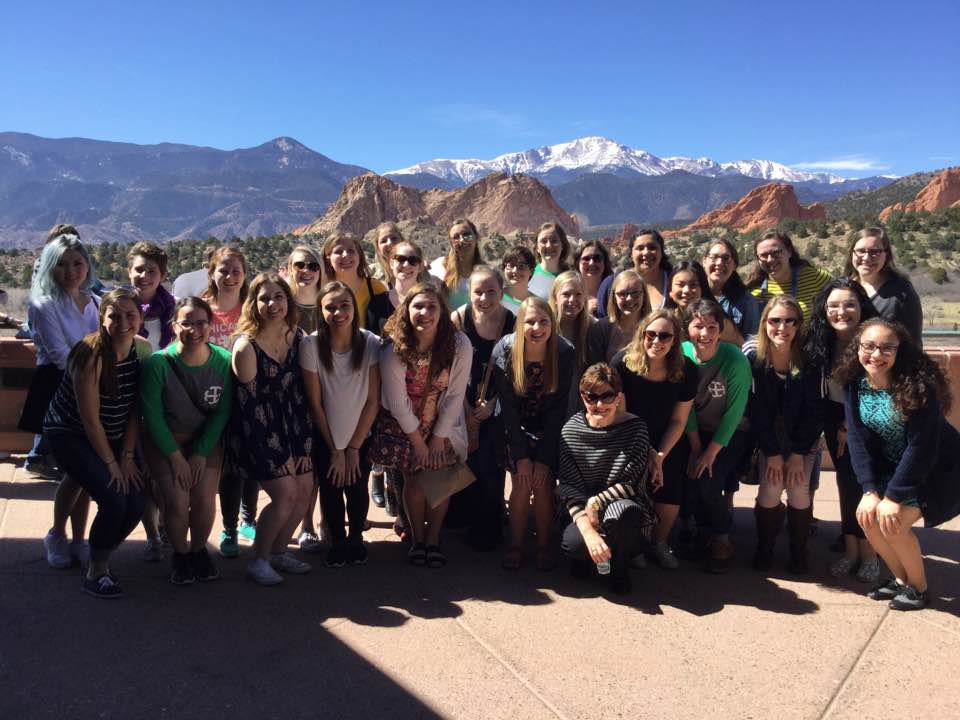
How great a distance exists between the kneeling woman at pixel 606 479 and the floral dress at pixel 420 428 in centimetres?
75

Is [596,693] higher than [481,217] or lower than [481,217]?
lower

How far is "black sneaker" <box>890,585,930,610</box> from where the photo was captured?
3.99 meters

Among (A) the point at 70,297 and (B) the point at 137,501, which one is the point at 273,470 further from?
(A) the point at 70,297

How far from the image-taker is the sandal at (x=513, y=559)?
14.6 ft

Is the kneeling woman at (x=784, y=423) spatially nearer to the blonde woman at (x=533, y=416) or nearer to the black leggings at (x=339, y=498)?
the blonde woman at (x=533, y=416)

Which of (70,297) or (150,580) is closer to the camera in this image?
(150,580)

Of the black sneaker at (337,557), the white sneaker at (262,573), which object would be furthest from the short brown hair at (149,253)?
the black sneaker at (337,557)

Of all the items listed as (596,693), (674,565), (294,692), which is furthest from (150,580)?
(674,565)

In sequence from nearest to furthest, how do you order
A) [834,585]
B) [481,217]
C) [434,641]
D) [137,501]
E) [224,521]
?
[434,641] < [137,501] < [834,585] < [224,521] < [481,217]

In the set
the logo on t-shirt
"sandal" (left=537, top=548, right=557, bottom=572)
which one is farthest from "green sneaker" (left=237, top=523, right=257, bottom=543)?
the logo on t-shirt

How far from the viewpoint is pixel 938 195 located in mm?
75312

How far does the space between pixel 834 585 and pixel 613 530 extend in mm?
1319

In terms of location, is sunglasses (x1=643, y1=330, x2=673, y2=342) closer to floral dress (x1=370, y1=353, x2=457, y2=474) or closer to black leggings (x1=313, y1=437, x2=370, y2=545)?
floral dress (x1=370, y1=353, x2=457, y2=474)

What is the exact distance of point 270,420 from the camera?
414 centimetres
